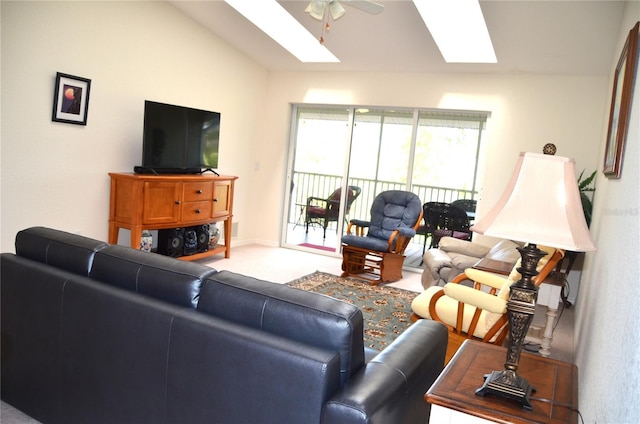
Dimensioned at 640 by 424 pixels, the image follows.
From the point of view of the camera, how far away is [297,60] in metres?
6.15

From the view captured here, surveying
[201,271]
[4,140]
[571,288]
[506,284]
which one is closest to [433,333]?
[201,271]

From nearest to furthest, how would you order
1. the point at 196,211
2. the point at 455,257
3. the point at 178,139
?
the point at 455,257, the point at 178,139, the point at 196,211

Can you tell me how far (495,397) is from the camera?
1.46m

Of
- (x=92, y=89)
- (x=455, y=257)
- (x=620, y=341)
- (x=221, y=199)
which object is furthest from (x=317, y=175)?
(x=620, y=341)

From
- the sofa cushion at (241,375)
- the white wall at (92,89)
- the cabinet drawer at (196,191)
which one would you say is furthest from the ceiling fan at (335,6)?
the sofa cushion at (241,375)

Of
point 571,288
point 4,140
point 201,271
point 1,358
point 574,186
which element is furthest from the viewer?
point 571,288

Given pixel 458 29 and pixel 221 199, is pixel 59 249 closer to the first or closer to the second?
pixel 221 199

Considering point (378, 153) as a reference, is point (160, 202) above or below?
below

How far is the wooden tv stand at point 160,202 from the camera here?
452 centimetres

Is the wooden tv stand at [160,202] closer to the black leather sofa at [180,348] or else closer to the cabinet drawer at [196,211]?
the cabinet drawer at [196,211]

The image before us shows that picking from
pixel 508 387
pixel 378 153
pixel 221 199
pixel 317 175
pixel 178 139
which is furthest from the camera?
pixel 317 175

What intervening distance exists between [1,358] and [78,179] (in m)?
2.60

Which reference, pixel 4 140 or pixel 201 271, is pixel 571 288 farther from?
pixel 4 140

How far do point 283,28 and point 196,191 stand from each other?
2.09 meters
